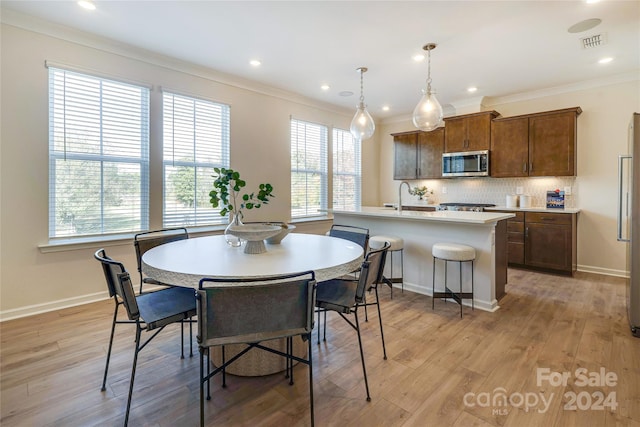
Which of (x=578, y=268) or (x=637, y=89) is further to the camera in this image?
(x=578, y=268)

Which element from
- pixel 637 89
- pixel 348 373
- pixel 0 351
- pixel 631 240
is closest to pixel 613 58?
pixel 637 89

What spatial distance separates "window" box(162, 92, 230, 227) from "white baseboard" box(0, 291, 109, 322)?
1.05m

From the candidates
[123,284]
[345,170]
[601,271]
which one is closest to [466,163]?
[345,170]

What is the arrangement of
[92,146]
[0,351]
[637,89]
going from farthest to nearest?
[637,89], [92,146], [0,351]

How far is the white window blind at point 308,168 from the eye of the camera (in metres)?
5.28

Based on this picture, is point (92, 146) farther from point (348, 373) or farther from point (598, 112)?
point (598, 112)

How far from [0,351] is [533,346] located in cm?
402

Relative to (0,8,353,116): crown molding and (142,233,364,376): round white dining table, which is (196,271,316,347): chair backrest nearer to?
(142,233,364,376): round white dining table

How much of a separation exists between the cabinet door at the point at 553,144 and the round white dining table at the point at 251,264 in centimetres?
395

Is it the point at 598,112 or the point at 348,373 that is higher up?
the point at 598,112

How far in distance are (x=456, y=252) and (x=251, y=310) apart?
7.68ft

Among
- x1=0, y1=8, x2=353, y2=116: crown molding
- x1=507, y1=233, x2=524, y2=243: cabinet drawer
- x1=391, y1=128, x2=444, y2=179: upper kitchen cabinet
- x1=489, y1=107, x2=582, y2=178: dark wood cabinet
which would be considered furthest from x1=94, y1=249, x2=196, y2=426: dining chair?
x1=391, y1=128, x2=444, y2=179: upper kitchen cabinet

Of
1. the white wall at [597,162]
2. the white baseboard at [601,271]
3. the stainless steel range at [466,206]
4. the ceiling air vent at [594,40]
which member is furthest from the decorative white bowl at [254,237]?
Answer: the white baseboard at [601,271]

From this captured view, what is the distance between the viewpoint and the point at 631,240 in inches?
100
